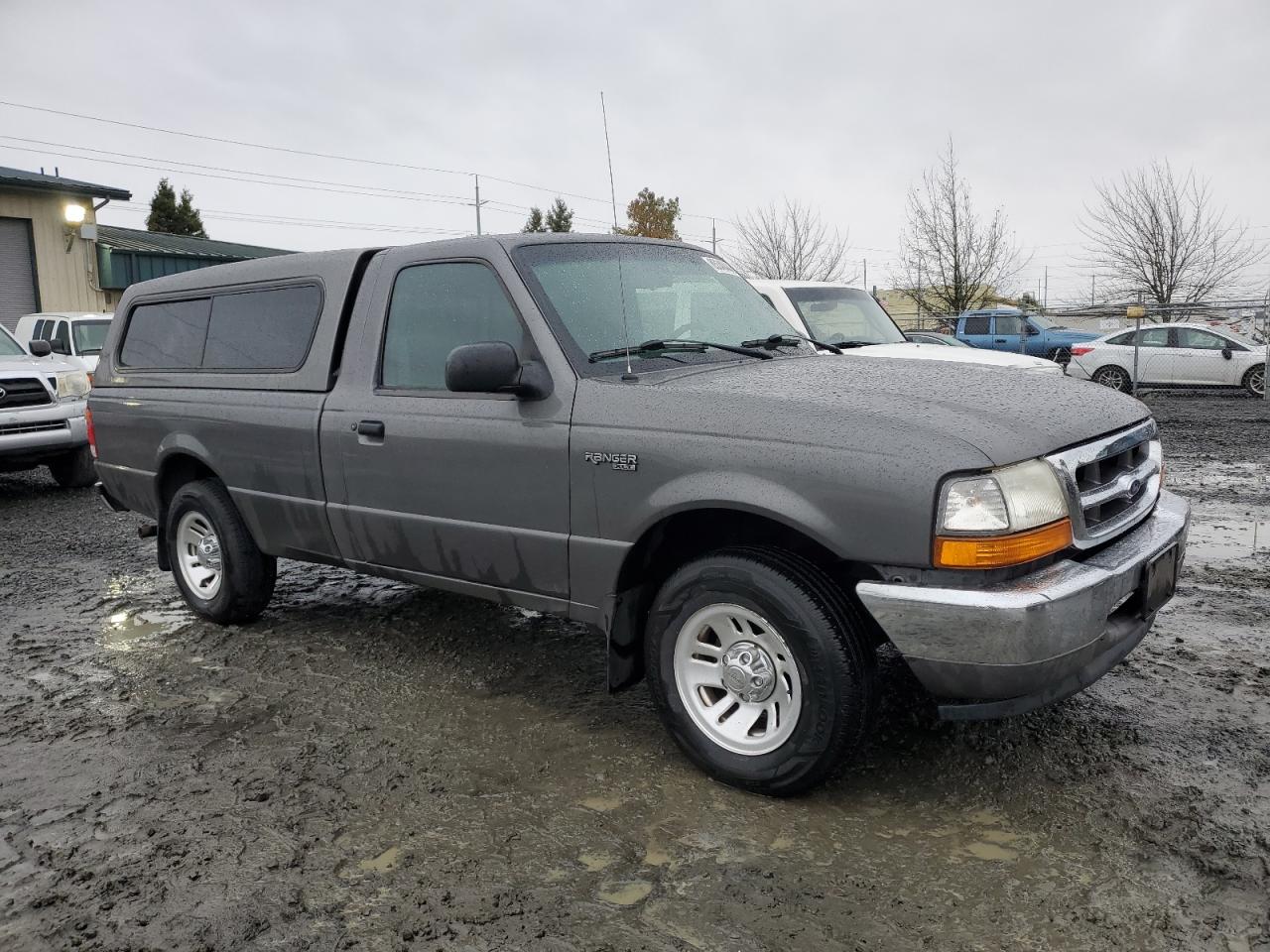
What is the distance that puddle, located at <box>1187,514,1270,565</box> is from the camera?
248 inches

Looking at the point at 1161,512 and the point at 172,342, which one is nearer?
the point at 1161,512

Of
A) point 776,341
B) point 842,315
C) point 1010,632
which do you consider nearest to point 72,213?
point 842,315

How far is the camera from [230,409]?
4.81 meters

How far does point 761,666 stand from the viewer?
3.21 metres

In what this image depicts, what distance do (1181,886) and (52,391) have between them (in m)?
10.3

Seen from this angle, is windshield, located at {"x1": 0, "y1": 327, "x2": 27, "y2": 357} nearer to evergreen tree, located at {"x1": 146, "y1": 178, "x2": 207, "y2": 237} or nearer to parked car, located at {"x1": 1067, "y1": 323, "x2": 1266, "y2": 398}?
parked car, located at {"x1": 1067, "y1": 323, "x2": 1266, "y2": 398}

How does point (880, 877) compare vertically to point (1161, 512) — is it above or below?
below

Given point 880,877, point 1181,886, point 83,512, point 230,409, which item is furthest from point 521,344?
point 83,512

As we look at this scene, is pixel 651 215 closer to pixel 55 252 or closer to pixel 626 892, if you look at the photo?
pixel 55 252

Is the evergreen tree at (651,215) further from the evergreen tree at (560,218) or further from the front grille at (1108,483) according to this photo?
the front grille at (1108,483)

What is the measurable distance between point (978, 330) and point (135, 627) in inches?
843

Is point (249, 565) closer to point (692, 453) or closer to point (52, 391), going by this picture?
point (692, 453)

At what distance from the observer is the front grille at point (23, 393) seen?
9461 millimetres

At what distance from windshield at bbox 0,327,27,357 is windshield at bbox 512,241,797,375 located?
8.98m
